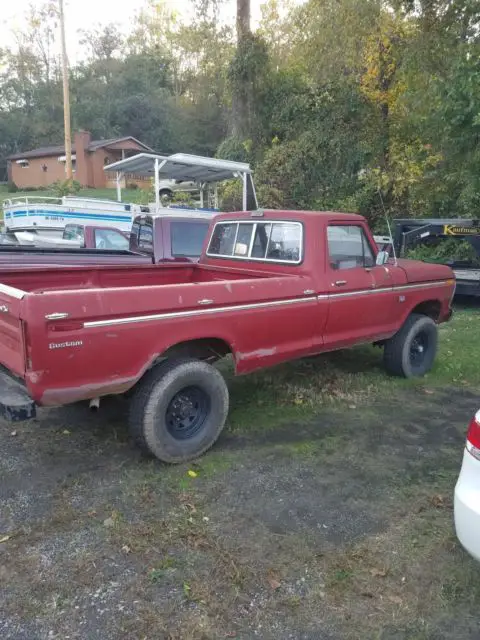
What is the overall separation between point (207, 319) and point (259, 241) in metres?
1.71

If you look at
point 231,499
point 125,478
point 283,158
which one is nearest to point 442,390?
point 231,499

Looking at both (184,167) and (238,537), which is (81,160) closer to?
(184,167)

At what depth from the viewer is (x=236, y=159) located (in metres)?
18.8

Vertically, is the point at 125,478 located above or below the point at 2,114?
below

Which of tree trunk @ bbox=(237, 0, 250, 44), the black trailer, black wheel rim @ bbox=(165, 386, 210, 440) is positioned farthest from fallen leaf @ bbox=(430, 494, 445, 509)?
tree trunk @ bbox=(237, 0, 250, 44)

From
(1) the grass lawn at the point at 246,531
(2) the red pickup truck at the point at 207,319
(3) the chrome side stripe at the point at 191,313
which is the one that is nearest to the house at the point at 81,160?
(2) the red pickup truck at the point at 207,319

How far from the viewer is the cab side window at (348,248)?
522 cm

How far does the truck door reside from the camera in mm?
5094

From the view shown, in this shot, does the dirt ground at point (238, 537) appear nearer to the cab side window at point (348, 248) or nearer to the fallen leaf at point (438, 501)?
the fallen leaf at point (438, 501)

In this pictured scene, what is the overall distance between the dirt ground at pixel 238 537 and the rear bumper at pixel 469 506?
49cm

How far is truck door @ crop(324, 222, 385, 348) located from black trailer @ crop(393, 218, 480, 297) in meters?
4.99

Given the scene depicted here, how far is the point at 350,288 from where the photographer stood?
5.21 metres

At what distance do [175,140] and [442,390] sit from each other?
149 feet

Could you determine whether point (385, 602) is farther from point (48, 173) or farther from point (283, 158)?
point (48, 173)
